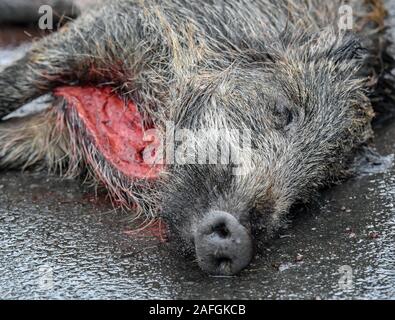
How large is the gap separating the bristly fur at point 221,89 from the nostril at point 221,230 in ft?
0.49

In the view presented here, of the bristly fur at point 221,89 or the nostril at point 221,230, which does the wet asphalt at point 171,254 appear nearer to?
the bristly fur at point 221,89

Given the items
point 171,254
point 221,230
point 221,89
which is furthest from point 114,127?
point 221,230

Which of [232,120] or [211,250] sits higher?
[232,120]

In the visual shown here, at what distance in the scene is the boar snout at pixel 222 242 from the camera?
382 cm

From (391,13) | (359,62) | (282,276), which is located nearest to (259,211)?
(282,276)

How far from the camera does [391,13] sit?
701 cm

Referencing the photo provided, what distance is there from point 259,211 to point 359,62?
6.21ft

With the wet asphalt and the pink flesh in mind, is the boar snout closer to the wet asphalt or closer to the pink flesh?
the wet asphalt

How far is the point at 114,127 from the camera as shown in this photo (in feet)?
17.8

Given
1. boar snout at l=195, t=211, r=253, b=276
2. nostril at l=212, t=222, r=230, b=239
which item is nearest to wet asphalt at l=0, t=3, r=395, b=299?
boar snout at l=195, t=211, r=253, b=276

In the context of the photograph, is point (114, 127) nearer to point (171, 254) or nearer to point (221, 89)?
point (221, 89)

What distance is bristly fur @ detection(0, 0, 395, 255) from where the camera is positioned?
4309 mm
